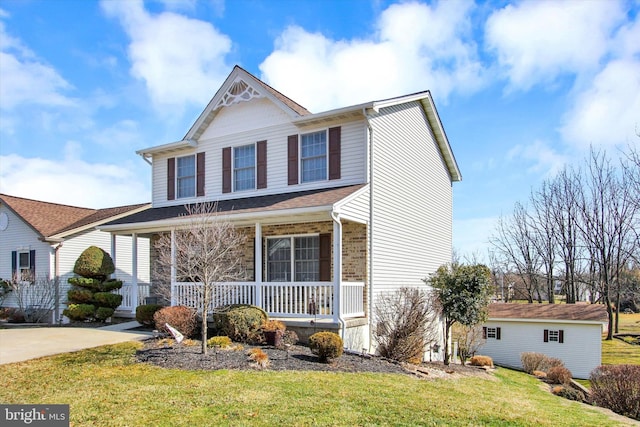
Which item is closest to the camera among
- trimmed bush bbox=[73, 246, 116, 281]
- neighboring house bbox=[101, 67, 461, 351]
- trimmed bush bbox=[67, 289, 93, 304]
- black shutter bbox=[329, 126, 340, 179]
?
neighboring house bbox=[101, 67, 461, 351]

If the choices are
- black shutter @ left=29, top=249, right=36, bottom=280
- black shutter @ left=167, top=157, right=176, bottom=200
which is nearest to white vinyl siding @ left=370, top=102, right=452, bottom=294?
black shutter @ left=167, top=157, right=176, bottom=200

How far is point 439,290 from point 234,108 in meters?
9.40

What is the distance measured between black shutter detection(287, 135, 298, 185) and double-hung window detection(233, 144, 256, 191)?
5.00ft

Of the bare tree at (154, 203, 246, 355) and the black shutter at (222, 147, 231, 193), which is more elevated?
the black shutter at (222, 147, 231, 193)

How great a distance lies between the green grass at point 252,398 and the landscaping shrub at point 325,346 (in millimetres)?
894

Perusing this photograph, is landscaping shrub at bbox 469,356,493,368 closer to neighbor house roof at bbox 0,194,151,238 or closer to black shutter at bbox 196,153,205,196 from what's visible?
black shutter at bbox 196,153,205,196

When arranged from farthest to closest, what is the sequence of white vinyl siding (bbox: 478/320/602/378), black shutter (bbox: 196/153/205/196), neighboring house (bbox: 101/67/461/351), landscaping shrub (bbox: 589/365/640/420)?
white vinyl siding (bbox: 478/320/602/378)
black shutter (bbox: 196/153/205/196)
neighboring house (bbox: 101/67/461/351)
landscaping shrub (bbox: 589/365/640/420)

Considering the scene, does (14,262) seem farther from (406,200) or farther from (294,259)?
(406,200)

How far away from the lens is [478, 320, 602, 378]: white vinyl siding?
904 inches

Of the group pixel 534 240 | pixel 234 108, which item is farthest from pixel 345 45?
pixel 534 240

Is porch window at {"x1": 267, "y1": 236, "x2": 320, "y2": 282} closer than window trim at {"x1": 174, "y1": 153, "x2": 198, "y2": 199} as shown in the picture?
Yes

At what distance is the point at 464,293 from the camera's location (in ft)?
44.9

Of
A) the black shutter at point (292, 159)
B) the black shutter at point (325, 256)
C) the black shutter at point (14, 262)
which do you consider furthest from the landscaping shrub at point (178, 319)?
the black shutter at point (14, 262)

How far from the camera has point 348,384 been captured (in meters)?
8.23
